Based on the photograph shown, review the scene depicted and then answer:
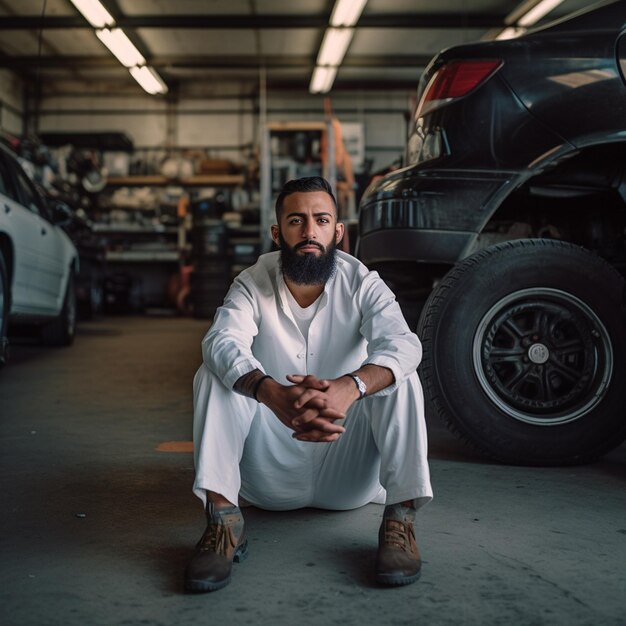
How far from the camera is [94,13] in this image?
1238cm

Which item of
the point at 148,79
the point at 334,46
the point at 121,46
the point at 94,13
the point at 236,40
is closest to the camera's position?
the point at 94,13

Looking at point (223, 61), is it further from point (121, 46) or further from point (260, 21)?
point (260, 21)

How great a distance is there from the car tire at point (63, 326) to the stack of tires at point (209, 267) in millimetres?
5649

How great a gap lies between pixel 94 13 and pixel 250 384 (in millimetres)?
12136

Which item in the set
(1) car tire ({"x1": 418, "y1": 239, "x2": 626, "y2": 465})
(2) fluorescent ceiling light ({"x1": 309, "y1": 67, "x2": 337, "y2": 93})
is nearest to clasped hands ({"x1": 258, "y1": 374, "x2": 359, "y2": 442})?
(1) car tire ({"x1": 418, "y1": 239, "x2": 626, "y2": 465})

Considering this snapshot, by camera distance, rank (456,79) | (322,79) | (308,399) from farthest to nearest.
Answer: (322,79), (456,79), (308,399)

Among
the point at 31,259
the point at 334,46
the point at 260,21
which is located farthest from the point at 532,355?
the point at 334,46

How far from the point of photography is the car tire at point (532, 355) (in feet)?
9.29

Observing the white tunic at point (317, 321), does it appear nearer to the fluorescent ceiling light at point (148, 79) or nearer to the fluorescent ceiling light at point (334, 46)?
the fluorescent ceiling light at point (334, 46)

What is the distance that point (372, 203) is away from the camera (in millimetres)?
3191

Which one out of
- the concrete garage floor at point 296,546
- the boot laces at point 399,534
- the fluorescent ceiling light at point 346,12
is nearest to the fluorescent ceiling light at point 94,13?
the fluorescent ceiling light at point 346,12

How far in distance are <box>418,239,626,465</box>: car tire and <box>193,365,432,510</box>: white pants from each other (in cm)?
68

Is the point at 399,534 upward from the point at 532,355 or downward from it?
downward

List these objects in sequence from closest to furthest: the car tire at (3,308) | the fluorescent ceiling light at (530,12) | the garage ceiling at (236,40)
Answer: the car tire at (3,308) < the fluorescent ceiling light at (530,12) < the garage ceiling at (236,40)
